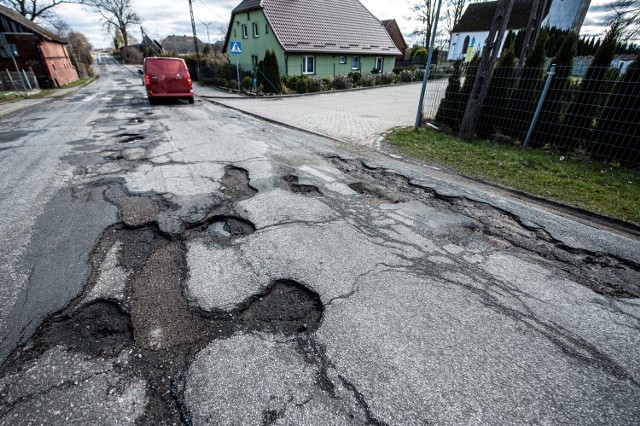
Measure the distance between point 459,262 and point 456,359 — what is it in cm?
131

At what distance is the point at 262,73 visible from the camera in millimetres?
19125

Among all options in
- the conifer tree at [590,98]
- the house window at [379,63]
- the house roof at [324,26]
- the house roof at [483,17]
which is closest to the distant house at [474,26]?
the house roof at [483,17]

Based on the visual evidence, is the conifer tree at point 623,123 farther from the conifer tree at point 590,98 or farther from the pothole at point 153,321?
the pothole at point 153,321

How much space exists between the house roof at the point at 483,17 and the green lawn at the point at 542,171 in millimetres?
42383

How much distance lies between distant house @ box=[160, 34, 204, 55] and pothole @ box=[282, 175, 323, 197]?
78912mm

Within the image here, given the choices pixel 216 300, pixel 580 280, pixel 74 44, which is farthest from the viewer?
pixel 74 44

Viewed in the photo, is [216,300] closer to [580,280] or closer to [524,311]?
[524,311]

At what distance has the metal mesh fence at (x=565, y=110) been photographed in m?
6.17

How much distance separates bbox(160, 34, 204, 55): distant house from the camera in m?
70.2

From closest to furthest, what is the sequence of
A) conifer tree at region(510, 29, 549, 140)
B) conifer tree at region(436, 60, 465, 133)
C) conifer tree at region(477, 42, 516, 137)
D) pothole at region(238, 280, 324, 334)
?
pothole at region(238, 280, 324, 334) → conifer tree at region(510, 29, 549, 140) → conifer tree at region(477, 42, 516, 137) → conifer tree at region(436, 60, 465, 133)

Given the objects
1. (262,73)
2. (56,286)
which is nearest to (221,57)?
(262,73)

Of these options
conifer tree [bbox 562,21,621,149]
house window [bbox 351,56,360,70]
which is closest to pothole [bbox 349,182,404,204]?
conifer tree [bbox 562,21,621,149]

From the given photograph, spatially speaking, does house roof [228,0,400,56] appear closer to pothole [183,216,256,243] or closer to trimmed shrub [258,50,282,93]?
trimmed shrub [258,50,282,93]

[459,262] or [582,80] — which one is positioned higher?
[582,80]
